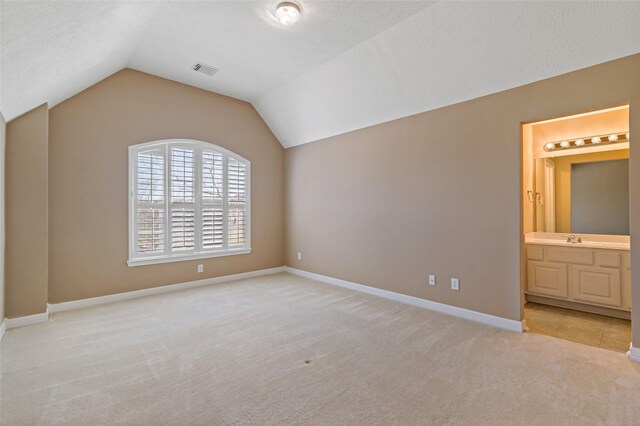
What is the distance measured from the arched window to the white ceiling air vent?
3.45 feet

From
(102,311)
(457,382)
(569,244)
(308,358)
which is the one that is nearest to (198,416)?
(308,358)

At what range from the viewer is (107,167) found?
409 centimetres

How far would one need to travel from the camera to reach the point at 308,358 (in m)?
2.55

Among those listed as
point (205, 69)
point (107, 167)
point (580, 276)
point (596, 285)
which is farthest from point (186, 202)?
point (596, 285)

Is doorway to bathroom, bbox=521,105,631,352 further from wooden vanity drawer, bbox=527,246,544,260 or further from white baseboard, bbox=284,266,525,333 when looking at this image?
white baseboard, bbox=284,266,525,333

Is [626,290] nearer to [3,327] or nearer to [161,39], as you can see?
[161,39]

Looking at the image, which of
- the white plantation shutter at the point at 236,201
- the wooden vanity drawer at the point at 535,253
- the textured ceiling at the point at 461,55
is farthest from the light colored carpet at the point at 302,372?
the textured ceiling at the point at 461,55

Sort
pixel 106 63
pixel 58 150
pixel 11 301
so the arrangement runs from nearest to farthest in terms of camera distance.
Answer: pixel 11 301
pixel 106 63
pixel 58 150

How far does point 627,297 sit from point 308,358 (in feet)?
11.3

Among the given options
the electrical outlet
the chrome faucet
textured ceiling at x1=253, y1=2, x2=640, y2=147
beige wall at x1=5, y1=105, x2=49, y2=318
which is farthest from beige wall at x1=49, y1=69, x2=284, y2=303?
the chrome faucet

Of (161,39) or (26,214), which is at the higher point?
(161,39)

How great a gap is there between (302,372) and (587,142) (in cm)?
449

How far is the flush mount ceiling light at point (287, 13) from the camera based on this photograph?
2.78 meters

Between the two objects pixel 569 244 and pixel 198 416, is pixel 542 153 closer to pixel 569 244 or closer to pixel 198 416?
pixel 569 244
